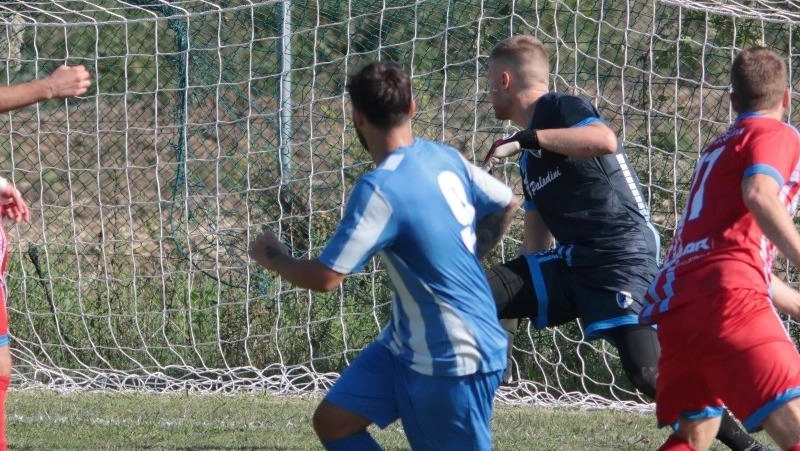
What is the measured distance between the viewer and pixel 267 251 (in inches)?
142

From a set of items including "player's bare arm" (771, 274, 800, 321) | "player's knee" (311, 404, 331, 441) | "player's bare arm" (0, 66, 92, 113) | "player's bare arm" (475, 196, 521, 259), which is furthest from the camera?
"player's bare arm" (0, 66, 92, 113)

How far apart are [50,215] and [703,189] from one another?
5671mm

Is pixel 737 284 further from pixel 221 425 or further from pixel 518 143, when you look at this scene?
pixel 221 425

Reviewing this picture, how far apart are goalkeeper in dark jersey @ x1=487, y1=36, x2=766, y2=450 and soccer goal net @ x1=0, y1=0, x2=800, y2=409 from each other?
1.95 metres

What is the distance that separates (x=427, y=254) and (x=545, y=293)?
6.30 feet

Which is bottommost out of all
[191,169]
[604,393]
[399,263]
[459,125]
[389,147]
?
[604,393]

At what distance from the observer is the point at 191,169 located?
8266 mm

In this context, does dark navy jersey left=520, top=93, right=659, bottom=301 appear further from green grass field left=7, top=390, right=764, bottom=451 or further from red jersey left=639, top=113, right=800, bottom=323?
red jersey left=639, top=113, right=800, bottom=323

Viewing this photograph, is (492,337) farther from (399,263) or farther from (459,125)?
(459,125)

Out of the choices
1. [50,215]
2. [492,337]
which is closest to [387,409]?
[492,337]

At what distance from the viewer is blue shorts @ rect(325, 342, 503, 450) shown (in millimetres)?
3578

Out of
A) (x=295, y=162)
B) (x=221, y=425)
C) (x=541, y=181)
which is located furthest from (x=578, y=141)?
(x=295, y=162)

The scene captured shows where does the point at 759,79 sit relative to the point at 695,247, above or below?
above

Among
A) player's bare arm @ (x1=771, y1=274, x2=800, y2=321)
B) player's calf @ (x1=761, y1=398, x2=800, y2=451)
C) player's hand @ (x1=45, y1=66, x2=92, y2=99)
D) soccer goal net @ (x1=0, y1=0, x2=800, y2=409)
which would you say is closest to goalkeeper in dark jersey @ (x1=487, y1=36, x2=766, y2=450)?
player's bare arm @ (x1=771, y1=274, x2=800, y2=321)
